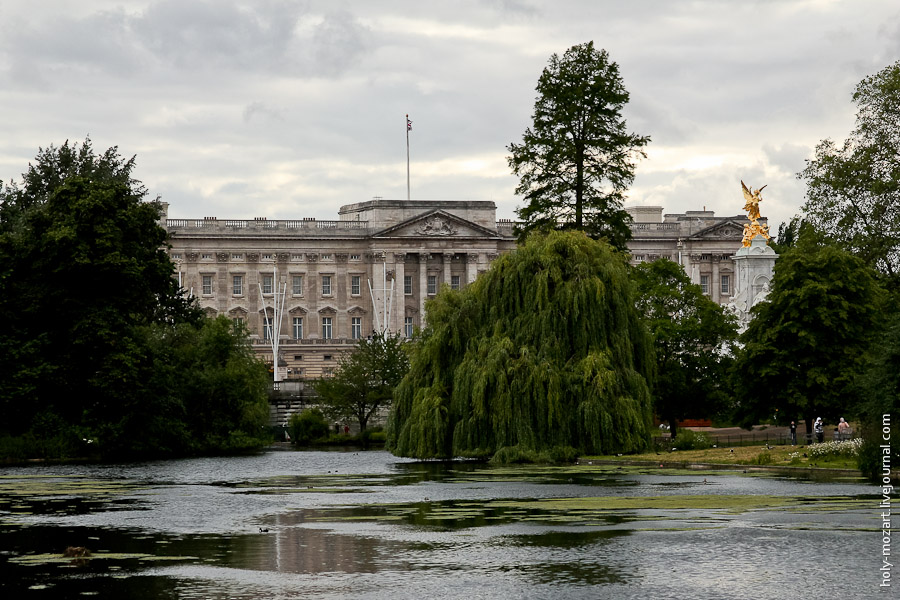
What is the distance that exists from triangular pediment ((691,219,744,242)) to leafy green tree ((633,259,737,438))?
287ft

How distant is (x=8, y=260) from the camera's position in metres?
67.4

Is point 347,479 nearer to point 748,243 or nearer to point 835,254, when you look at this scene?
point 835,254

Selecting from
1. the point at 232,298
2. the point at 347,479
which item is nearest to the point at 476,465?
the point at 347,479

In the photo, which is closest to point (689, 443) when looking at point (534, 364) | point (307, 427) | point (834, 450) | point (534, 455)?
point (534, 364)

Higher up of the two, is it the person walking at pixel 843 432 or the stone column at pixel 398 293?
the stone column at pixel 398 293

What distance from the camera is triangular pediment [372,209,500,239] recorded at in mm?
159875

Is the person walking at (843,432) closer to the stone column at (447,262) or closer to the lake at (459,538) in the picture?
the lake at (459,538)

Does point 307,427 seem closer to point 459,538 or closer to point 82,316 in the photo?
point 82,316

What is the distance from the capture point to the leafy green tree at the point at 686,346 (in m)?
75.3

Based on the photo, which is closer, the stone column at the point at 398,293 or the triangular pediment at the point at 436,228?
the stone column at the point at 398,293

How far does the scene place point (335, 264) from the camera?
161 m

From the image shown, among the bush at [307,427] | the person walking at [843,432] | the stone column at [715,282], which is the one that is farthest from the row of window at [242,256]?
the person walking at [843,432]

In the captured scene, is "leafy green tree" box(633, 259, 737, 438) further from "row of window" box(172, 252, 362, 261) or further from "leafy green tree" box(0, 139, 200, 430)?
"row of window" box(172, 252, 362, 261)

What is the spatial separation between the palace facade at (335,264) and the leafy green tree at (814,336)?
9402cm
